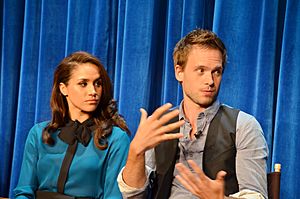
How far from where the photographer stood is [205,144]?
1.65 m

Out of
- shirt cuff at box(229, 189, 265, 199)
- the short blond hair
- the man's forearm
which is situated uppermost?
the short blond hair

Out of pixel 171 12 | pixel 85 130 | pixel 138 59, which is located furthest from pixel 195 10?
pixel 85 130

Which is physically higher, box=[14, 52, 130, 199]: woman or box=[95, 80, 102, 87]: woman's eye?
box=[95, 80, 102, 87]: woman's eye

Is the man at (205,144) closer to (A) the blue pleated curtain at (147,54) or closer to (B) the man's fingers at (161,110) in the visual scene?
(B) the man's fingers at (161,110)

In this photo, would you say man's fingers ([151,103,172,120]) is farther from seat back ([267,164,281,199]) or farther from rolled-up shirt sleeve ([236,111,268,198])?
seat back ([267,164,281,199])

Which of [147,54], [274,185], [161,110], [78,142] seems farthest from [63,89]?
[274,185]

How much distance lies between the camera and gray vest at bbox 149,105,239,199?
5.27ft

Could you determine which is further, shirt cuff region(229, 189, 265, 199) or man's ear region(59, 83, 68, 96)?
Answer: man's ear region(59, 83, 68, 96)

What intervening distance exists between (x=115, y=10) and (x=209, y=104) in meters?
0.94

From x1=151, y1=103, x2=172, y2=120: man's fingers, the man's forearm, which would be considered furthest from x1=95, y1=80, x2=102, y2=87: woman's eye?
x1=151, y1=103, x2=172, y2=120: man's fingers

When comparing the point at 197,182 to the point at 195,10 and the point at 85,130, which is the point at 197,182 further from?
the point at 195,10

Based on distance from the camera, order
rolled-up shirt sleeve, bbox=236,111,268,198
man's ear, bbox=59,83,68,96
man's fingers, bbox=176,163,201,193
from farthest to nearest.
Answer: man's ear, bbox=59,83,68,96
rolled-up shirt sleeve, bbox=236,111,268,198
man's fingers, bbox=176,163,201,193

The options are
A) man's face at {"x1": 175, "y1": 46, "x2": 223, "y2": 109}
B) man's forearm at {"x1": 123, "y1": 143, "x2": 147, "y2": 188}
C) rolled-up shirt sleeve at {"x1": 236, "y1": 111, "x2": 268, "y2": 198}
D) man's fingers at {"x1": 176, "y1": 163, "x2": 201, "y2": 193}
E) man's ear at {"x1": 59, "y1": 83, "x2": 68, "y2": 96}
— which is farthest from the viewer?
man's ear at {"x1": 59, "y1": 83, "x2": 68, "y2": 96}

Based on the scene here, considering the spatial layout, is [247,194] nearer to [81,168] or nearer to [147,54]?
[81,168]
